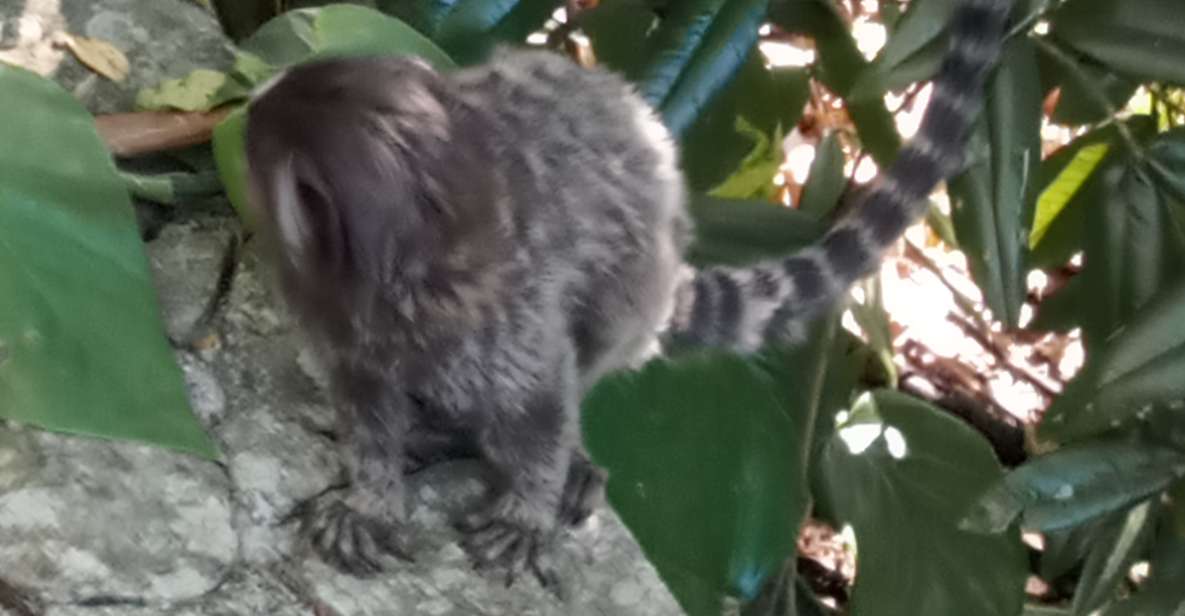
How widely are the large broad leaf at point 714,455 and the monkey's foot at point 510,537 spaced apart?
120 millimetres

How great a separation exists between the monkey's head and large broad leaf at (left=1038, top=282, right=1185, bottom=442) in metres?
0.52

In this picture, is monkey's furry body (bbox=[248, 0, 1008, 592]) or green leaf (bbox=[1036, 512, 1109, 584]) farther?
green leaf (bbox=[1036, 512, 1109, 584])

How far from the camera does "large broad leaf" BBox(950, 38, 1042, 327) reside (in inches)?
39.6

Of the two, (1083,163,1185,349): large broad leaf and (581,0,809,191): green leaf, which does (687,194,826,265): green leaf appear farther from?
(1083,163,1185,349): large broad leaf

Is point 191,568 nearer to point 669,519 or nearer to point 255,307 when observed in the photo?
point 255,307

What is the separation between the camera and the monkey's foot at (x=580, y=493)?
3.48 feet

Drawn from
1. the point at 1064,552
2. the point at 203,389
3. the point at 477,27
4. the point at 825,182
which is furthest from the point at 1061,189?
the point at 203,389

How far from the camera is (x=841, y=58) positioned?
129cm

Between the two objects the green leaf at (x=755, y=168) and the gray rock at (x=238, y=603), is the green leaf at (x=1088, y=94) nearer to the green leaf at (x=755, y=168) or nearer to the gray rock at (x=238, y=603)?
the green leaf at (x=755, y=168)

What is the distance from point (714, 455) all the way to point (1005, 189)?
0.35m

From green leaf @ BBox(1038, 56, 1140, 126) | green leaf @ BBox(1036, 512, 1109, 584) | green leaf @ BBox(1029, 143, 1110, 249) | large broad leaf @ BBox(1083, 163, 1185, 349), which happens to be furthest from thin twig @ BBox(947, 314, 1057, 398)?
large broad leaf @ BBox(1083, 163, 1185, 349)

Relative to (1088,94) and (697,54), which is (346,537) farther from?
(1088,94)

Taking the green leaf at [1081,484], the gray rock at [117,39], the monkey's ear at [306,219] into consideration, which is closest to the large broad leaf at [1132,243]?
the green leaf at [1081,484]

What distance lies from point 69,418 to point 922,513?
0.81 metres
